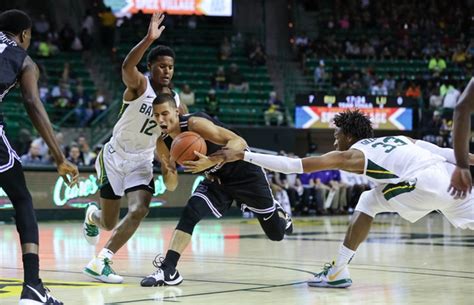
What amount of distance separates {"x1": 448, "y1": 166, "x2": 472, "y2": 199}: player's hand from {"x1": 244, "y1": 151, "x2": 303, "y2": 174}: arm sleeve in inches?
65.0

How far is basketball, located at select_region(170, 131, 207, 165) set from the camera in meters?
7.36

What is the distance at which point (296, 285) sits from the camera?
26.6ft

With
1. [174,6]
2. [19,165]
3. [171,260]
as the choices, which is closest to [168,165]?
[171,260]

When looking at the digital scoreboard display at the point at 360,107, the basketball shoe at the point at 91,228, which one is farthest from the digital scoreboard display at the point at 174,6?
the basketball shoe at the point at 91,228

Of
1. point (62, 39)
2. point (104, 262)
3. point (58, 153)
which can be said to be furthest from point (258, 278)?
point (62, 39)

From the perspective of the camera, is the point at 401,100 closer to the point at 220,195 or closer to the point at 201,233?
the point at 201,233

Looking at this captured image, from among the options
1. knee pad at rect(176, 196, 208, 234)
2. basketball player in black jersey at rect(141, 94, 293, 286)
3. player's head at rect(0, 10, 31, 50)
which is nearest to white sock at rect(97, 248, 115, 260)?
basketball player in black jersey at rect(141, 94, 293, 286)

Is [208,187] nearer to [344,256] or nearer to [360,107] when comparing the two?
[344,256]

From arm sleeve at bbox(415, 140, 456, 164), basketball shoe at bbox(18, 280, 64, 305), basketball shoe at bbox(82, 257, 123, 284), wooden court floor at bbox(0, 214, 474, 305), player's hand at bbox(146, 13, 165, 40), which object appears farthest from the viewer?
basketball shoe at bbox(82, 257, 123, 284)

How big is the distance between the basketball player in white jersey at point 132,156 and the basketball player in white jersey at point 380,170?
172 centimetres

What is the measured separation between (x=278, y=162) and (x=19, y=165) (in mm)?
1974

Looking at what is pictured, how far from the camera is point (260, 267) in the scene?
31.6 ft

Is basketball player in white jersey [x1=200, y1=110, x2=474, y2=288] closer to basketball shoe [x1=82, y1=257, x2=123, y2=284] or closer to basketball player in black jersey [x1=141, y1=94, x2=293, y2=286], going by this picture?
basketball player in black jersey [x1=141, y1=94, x2=293, y2=286]

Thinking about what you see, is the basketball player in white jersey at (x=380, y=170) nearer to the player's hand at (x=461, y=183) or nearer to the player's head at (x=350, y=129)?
the player's head at (x=350, y=129)
